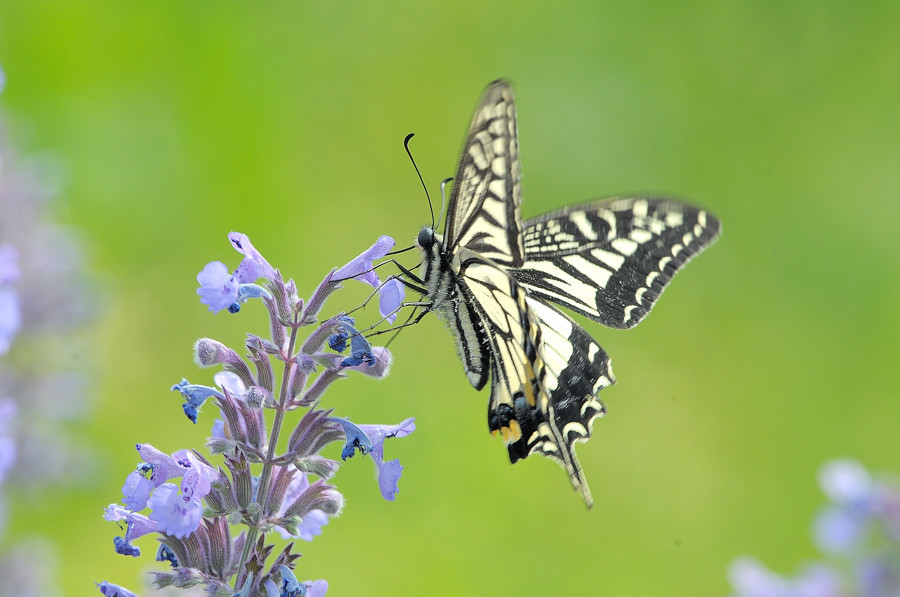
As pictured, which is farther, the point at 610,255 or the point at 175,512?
the point at 610,255

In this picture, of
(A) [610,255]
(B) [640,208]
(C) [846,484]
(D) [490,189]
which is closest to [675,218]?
(B) [640,208]

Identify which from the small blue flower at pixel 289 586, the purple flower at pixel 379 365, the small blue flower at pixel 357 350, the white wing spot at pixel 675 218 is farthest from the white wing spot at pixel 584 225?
the small blue flower at pixel 289 586

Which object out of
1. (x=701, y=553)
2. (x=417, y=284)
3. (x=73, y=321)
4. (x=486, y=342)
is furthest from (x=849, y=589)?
(x=701, y=553)

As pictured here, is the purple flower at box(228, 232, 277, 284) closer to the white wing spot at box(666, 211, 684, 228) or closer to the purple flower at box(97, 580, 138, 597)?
the purple flower at box(97, 580, 138, 597)

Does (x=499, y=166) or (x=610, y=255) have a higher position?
(x=610, y=255)

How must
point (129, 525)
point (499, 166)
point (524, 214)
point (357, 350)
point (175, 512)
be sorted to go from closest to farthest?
1. point (175, 512)
2. point (129, 525)
3. point (357, 350)
4. point (499, 166)
5. point (524, 214)

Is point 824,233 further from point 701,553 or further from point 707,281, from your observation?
point 701,553

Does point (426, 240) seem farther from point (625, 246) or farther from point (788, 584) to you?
point (788, 584)
